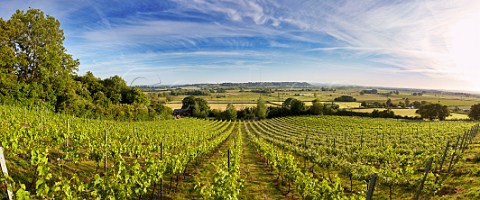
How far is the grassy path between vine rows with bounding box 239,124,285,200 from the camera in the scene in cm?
1029

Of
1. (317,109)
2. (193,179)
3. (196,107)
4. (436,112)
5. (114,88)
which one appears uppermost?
(114,88)

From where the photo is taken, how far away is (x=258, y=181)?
1221 centimetres

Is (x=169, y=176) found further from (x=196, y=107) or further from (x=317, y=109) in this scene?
(x=317, y=109)

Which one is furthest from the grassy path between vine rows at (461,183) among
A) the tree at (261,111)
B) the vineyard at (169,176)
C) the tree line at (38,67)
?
the tree at (261,111)

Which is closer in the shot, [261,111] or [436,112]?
[436,112]

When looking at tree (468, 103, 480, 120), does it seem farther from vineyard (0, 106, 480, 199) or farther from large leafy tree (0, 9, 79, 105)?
large leafy tree (0, 9, 79, 105)

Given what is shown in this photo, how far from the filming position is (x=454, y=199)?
833 centimetres

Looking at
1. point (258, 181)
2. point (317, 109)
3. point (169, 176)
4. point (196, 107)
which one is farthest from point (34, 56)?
point (317, 109)

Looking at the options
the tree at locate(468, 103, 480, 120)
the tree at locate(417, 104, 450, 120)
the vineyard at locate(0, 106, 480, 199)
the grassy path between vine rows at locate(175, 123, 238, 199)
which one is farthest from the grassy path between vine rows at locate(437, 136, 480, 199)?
the tree at locate(468, 103, 480, 120)

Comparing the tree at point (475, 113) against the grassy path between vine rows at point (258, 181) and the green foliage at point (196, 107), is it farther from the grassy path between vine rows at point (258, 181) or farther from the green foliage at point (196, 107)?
the grassy path between vine rows at point (258, 181)

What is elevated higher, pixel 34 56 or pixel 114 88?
pixel 34 56

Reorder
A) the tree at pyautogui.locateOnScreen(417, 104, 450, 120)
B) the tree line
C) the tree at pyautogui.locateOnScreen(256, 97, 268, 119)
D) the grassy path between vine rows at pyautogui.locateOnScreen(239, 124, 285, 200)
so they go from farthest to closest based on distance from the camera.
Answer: the tree at pyautogui.locateOnScreen(256, 97, 268, 119)
the tree at pyautogui.locateOnScreen(417, 104, 450, 120)
the tree line
the grassy path between vine rows at pyautogui.locateOnScreen(239, 124, 285, 200)

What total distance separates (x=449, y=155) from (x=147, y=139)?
1920cm

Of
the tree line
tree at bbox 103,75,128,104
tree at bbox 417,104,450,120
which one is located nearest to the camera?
the tree line
